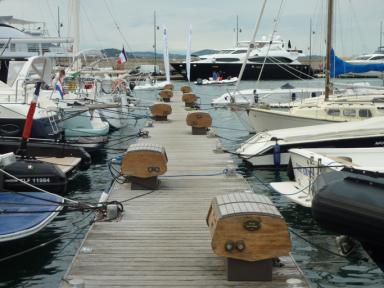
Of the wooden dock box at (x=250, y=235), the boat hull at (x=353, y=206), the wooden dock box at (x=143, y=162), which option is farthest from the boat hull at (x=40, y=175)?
the wooden dock box at (x=250, y=235)

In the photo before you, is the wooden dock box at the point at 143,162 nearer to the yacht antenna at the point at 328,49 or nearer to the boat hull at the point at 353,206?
the boat hull at the point at 353,206

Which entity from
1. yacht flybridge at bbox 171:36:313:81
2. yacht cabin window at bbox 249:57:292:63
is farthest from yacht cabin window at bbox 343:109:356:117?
yacht cabin window at bbox 249:57:292:63

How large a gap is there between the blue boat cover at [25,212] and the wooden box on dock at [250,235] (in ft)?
10.7

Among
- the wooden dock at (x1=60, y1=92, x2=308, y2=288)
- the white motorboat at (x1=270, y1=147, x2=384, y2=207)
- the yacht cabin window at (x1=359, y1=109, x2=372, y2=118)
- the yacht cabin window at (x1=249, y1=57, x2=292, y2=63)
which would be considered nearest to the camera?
the wooden dock at (x1=60, y1=92, x2=308, y2=288)

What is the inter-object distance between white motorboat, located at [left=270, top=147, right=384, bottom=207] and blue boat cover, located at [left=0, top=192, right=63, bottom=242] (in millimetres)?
4383

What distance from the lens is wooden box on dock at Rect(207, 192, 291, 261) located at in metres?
6.70

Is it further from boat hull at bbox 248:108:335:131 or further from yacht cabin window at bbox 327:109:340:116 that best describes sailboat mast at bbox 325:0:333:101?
boat hull at bbox 248:108:335:131

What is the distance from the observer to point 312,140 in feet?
51.0

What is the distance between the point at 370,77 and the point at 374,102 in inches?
2491

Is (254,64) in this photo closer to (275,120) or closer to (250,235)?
(275,120)

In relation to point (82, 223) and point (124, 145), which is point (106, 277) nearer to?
point (82, 223)

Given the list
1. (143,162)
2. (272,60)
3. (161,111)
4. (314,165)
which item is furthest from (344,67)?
(272,60)

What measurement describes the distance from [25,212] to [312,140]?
8503 millimetres

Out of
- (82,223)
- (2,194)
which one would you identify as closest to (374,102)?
(82,223)
